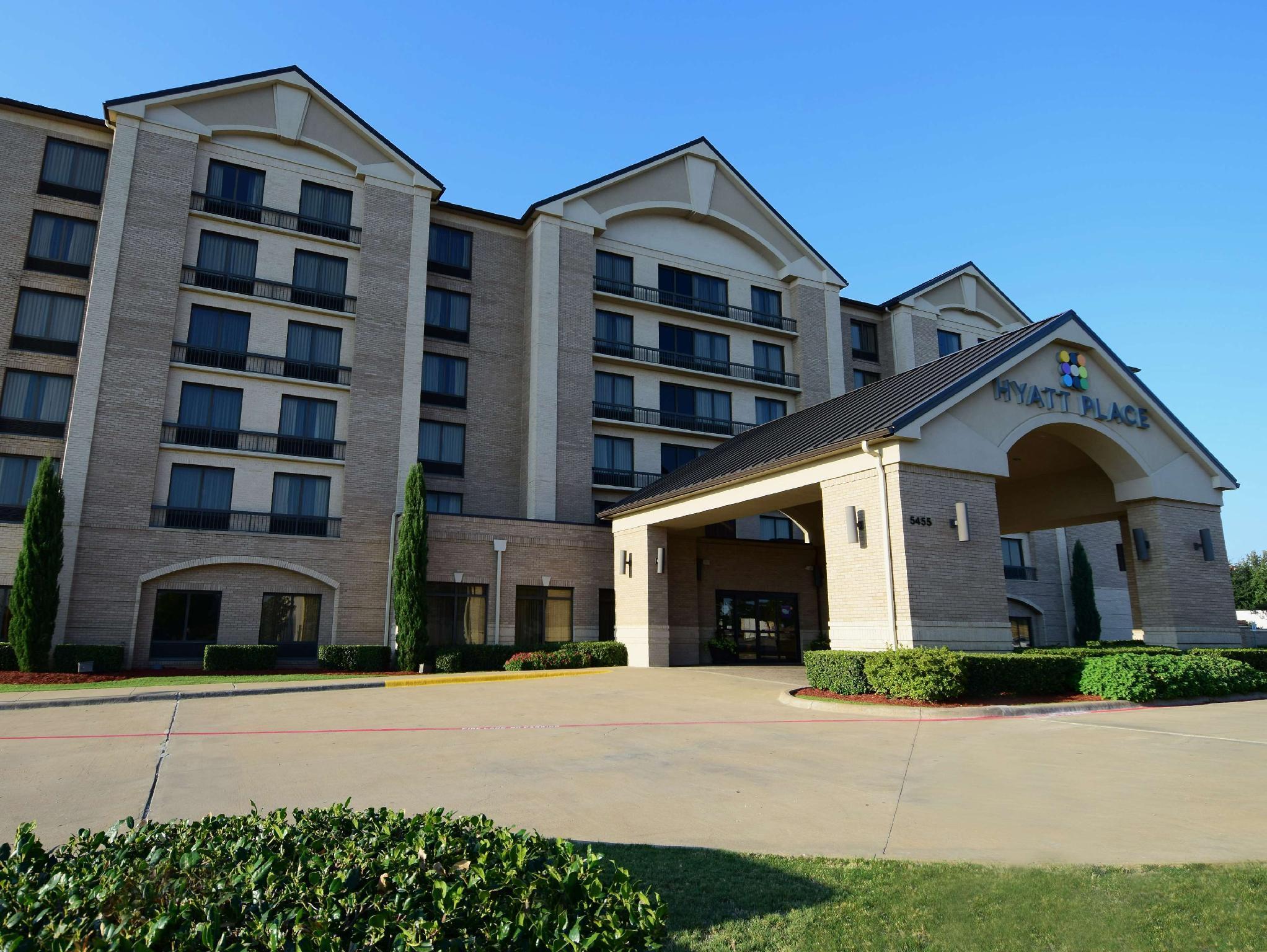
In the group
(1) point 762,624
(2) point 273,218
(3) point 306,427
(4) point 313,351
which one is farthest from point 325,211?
(1) point 762,624

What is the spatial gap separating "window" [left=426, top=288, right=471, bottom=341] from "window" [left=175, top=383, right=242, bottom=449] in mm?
8180

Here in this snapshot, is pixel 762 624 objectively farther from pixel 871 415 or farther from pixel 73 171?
pixel 73 171

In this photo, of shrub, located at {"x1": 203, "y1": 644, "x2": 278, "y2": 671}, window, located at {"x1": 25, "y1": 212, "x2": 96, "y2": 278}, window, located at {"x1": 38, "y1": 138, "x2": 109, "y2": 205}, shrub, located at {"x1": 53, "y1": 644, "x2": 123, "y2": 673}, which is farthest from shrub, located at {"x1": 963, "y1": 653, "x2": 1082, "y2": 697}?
window, located at {"x1": 38, "y1": 138, "x2": 109, "y2": 205}

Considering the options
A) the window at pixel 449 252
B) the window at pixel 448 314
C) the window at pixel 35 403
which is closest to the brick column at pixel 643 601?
the window at pixel 448 314

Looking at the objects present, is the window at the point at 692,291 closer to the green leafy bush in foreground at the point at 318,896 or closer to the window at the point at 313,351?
the window at the point at 313,351

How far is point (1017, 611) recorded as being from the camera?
41562mm

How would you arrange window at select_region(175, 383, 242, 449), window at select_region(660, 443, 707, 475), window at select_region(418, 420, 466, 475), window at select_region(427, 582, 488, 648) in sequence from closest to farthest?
window at select_region(175, 383, 242, 449), window at select_region(427, 582, 488, 648), window at select_region(418, 420, 466, 475), window at select_region(660, 443, 707, 475)

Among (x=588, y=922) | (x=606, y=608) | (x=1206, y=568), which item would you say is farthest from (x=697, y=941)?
(x=606, y=608)

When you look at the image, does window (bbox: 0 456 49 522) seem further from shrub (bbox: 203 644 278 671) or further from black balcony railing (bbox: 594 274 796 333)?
black balcony railing (bbox: 594 274 796 333)

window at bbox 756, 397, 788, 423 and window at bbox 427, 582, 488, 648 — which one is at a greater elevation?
window at bbox 756, 397, 788, 423

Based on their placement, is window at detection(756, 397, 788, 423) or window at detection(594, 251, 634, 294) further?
window at detection(756, 397, 788, 423)

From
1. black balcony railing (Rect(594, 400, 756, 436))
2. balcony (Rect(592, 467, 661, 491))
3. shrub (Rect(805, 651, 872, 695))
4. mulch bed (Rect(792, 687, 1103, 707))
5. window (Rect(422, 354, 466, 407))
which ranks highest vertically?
window (Rect(422, 354, 466, 407))

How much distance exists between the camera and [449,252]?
34312 millimetres

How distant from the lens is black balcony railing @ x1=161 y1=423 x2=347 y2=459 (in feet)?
89.6
